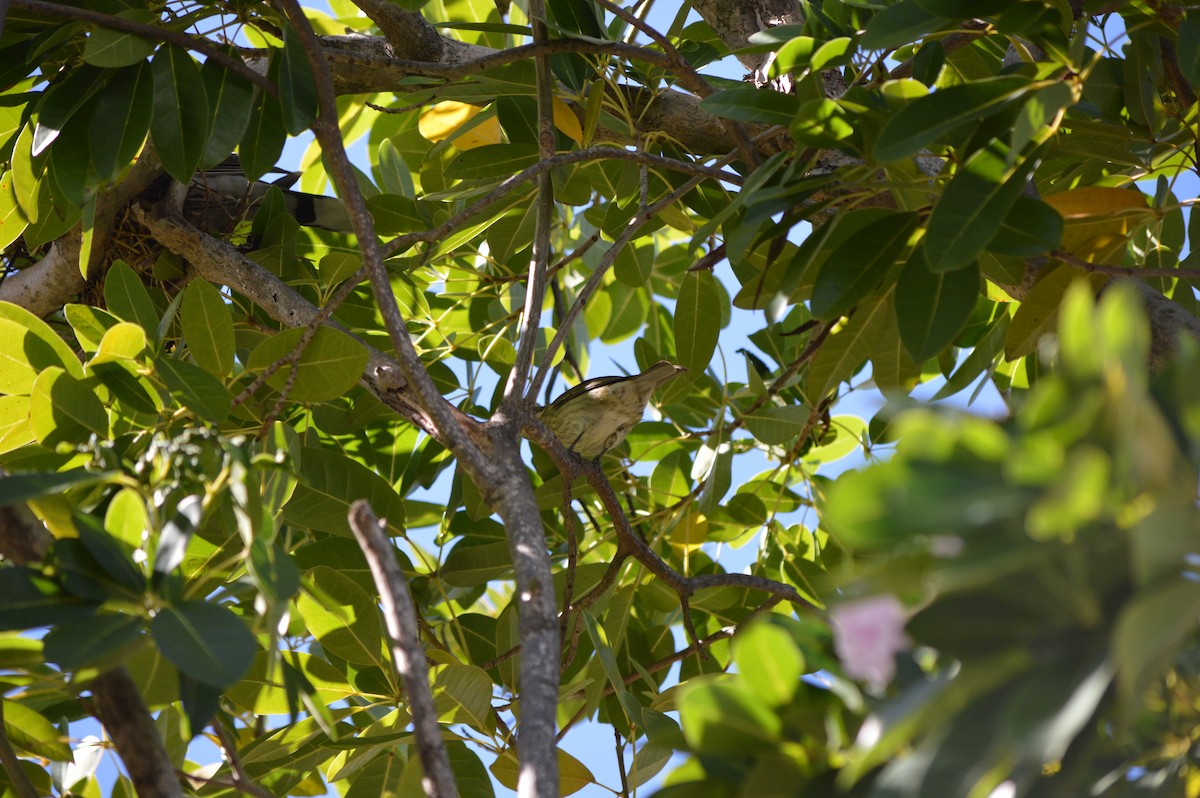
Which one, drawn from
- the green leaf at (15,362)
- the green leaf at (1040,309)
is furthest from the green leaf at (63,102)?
the green leaf at (1040,309)

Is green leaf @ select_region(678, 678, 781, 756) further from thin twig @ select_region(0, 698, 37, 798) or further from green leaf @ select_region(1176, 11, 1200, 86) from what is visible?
green leaf @ select_region(1176, 11, 1200, 86)

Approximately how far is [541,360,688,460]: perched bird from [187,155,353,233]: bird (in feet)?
3.10

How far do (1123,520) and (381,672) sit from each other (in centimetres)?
176

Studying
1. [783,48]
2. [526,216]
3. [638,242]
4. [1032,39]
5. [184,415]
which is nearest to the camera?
[1032,39]

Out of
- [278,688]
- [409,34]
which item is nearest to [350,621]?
[278,688]

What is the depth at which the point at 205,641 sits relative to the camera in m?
1.11

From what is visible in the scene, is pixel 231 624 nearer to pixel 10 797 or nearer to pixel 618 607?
pixel 10 797

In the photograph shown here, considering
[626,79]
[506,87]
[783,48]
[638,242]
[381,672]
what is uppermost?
[638,242]

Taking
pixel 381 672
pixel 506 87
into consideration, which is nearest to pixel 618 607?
pixel 381 672

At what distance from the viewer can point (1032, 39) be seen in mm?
1618

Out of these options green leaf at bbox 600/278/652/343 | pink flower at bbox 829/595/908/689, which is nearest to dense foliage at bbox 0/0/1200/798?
pink flower at bbox 829/595/908/689

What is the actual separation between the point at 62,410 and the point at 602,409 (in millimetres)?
2347

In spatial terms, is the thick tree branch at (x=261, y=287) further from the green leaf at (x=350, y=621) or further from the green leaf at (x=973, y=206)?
the green leaf at (x=973, y=206)

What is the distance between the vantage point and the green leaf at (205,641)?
108 cm
